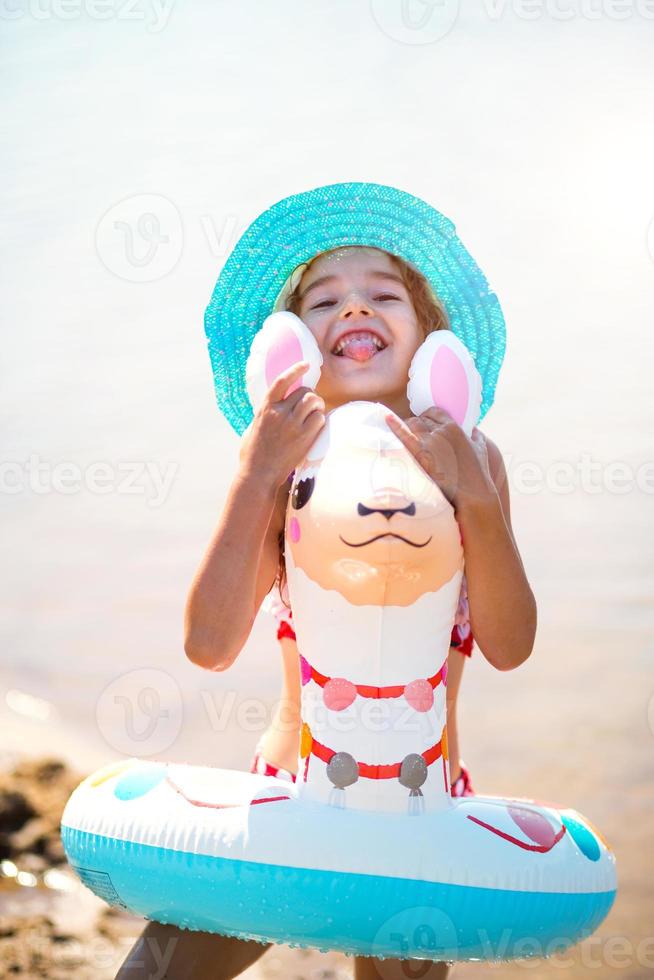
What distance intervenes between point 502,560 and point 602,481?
1.86m

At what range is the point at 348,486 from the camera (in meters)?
1.59

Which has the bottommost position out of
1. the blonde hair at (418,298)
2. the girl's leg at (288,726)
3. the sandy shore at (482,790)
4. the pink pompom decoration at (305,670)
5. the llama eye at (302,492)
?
the sandy shore at (482,790)

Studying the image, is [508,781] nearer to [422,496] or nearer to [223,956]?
[223,956]

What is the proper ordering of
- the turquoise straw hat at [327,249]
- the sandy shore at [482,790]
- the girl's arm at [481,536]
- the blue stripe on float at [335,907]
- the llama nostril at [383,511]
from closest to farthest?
the blue stripe on float at [335,907], the llama nostril at [383,511], the girl's arm at [481,536], the turquoise straw hat at [327,249], the sandy shore at [482,790]

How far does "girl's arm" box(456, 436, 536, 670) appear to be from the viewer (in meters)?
1.66

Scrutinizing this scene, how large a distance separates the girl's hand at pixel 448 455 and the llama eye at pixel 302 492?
154mm

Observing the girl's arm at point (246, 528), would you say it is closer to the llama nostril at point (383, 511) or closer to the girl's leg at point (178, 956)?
the llama nostril at point (383, 511)

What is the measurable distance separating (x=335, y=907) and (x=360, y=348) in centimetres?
88

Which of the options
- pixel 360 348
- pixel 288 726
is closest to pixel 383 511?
pixel 360 348

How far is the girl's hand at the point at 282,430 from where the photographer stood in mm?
1669

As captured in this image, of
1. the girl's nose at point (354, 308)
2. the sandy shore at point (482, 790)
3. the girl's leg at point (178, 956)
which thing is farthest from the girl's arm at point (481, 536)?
the sandy shore at point (482, 790)

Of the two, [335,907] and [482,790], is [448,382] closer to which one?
[335,907]

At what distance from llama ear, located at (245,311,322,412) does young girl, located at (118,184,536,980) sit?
0.04 metres

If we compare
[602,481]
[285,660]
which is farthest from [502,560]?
[602,481]
